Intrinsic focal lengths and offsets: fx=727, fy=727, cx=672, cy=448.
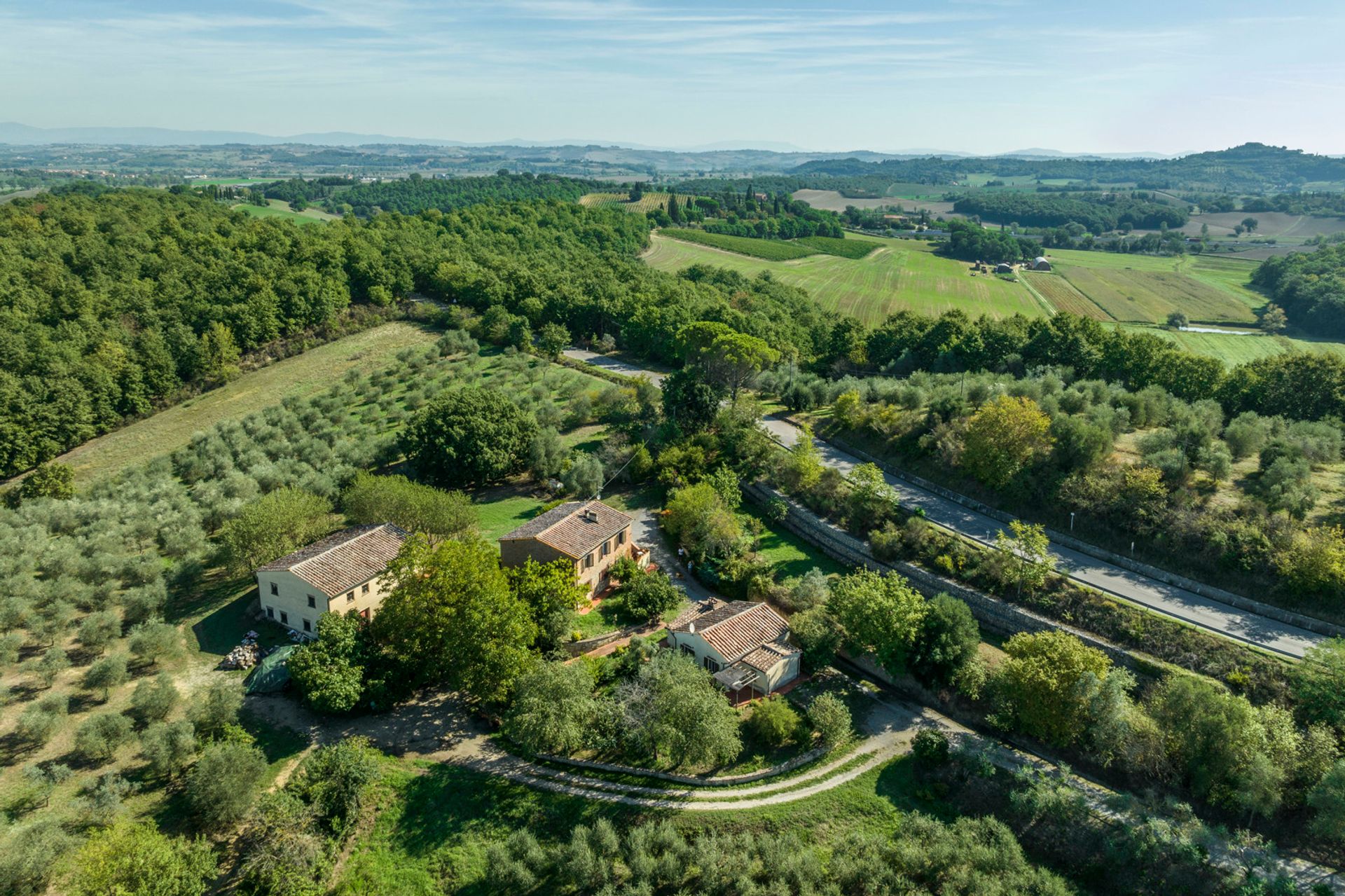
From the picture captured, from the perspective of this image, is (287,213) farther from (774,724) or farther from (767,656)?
(774,724)

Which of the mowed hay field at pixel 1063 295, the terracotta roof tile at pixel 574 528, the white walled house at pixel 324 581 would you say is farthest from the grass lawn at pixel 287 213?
the mowed hay field at pixel 1063 295

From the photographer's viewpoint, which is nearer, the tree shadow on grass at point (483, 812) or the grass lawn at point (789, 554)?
the tree shadow on grass at point (483, 812)

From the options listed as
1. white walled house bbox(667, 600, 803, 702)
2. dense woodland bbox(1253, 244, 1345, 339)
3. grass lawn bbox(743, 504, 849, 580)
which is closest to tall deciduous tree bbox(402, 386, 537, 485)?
grass lawn bbox(743, 504, 849, 580)

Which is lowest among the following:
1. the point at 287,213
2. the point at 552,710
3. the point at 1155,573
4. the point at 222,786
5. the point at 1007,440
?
the point at 222,786

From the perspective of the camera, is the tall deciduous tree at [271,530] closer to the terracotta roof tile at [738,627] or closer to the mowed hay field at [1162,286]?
the terracotta roof tile at [738,627]

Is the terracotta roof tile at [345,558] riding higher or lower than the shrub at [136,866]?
higher

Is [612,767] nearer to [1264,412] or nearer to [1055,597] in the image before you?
[1055,597]

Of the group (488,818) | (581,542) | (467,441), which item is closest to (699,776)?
(488,818)
